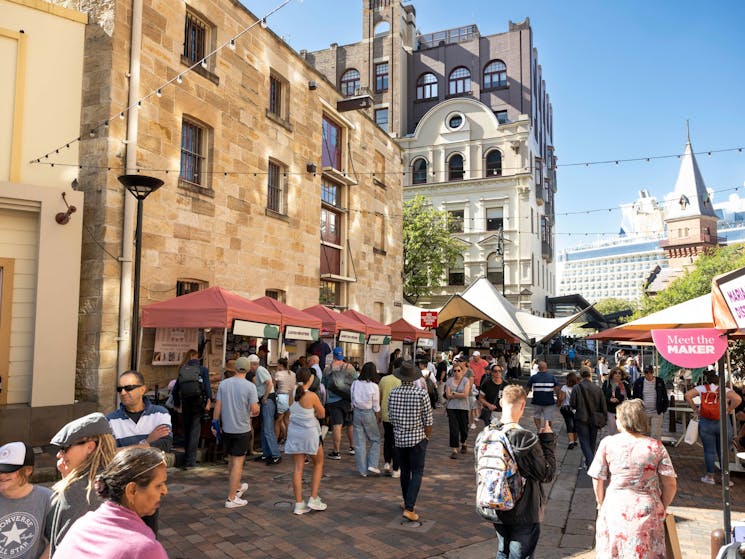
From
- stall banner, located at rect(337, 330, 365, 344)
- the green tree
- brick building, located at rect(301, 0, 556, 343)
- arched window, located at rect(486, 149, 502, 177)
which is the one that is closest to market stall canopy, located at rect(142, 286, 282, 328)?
stall banner, located at rect(337, 330, 365, 344)

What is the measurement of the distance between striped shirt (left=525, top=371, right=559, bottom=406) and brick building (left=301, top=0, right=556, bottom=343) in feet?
91.5

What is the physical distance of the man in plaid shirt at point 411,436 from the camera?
621 centimetres

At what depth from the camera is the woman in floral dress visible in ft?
13.1

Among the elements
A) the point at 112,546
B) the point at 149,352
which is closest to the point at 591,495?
the point at 112,546

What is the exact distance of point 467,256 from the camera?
40250 mm

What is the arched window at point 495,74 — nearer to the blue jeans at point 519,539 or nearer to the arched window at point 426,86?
the arched window at point 426,86

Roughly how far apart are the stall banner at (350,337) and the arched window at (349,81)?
3213 centimetres

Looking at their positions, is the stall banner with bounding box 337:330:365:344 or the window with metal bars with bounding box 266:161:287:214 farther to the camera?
the window with metal bars with bounding box 266:161:287:214

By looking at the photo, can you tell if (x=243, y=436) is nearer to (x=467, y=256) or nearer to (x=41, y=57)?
(x=41, y=57)

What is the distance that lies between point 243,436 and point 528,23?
42.1 meters

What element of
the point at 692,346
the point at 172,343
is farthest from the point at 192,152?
the point at 692,346

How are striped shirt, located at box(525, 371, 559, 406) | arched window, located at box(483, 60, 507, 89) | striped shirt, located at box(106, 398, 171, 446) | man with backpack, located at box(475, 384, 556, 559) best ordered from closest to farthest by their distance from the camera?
1. man with backpack, located at box(475, 384, 556, 559)
2. striped shirt, located at box(106, 398, 171, 446)
3. striped shirt, located at box(525, 371, 559, 406)
4. arched window, located at box(483, 60, 507, 89)

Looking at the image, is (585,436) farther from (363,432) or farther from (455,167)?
(455,167)

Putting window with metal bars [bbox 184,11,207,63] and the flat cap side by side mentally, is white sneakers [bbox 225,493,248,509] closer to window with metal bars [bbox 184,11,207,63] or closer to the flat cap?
the flat cap
